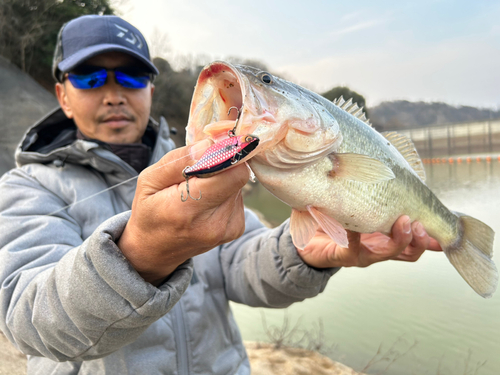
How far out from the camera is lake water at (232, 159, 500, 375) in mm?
4391

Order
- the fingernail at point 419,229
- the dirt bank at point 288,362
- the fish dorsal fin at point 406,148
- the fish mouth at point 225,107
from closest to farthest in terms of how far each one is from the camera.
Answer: the fish mouth at point 225,107
the fingernail at point 419,229
the fish dorsal fin at point 406,148
the dirt bank at point 288,362

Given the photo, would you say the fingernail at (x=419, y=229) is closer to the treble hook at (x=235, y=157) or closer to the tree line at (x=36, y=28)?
the treble hook at (x=235, y=157)

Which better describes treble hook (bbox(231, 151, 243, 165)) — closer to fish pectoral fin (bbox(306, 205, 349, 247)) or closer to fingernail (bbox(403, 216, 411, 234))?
→ fish pectoral fin (bbox(306, 205, 349, 247))

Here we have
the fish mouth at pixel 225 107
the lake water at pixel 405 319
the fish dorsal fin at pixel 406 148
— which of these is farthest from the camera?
the lake water at pixel 405 319

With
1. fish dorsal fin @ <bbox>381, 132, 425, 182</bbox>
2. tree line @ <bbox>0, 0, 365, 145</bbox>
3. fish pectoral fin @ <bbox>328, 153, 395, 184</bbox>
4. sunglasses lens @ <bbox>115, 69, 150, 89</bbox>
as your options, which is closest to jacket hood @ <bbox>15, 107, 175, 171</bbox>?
sunglasses lens @ <bbox>115, 69, 150, 89</bbox>

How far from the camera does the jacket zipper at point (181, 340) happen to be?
6.09 feet

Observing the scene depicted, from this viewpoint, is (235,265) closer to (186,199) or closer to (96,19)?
(186,199)

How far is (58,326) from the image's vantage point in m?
1.17

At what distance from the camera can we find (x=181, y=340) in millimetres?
1896

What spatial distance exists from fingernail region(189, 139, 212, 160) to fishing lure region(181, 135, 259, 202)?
0.03 m

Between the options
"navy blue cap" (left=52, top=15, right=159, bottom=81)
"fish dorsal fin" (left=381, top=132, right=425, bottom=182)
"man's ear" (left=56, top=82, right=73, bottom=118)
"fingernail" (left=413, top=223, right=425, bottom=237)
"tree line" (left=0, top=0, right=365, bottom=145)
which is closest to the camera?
"fingernail" (left=413, top=223, right=425, bottom=237)

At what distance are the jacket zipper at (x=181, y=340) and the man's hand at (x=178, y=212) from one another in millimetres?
1000

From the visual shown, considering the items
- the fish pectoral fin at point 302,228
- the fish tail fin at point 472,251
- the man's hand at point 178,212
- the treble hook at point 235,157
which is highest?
the treble hook at point 235,157

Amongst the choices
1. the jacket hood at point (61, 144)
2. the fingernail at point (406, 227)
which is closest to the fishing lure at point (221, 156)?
the fingernail at point (406, 227)
